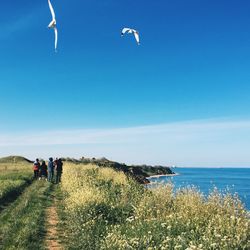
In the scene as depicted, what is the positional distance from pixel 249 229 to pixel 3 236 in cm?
849

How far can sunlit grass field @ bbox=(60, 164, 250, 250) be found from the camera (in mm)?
12085

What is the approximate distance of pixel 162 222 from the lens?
48.0 feet

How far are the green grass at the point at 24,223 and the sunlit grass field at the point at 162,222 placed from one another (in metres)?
1.04

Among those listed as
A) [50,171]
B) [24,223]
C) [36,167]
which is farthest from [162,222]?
[36,167]

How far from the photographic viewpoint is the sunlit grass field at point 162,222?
476 inches

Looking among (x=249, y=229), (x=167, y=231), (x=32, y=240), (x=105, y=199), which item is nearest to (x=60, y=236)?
(x=32, y=240)

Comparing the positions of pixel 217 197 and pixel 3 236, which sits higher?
pixel 217 197

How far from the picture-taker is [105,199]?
2020 centimetres

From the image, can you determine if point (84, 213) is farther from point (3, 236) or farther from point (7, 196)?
point (7, 196)

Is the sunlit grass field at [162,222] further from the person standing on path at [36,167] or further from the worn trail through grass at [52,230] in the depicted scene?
the person standing on path at [36,167]

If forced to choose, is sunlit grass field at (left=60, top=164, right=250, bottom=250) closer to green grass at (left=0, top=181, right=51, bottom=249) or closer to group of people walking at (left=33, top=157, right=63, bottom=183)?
green grass at (left=0, top=181, right=51, bottom=249)

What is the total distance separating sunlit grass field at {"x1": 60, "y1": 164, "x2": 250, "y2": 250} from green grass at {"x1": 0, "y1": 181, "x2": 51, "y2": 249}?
104 cm

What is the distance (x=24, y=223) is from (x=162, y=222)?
687 centimetres

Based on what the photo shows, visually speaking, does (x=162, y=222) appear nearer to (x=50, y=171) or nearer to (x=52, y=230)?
(x=52, y=230)
